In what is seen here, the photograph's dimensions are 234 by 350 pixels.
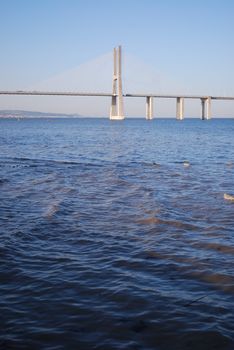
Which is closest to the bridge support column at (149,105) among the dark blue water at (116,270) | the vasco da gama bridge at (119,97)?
the vasco da gama bridge at (119,97)

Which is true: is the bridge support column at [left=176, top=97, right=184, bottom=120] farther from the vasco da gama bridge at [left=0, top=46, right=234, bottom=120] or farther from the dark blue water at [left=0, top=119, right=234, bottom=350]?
the dark blue water at [left=0, top=119, right=234, bottom=350]

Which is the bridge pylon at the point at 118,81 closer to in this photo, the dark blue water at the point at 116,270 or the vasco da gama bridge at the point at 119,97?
the vasco da gama bridge at the point at 119,97

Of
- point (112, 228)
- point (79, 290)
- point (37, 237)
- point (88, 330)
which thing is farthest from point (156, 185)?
point (88, 330)

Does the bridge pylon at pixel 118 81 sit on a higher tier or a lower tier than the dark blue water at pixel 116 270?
higher

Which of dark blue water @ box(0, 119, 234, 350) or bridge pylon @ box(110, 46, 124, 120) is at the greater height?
bridge pylon @ box(110, 46, 124, 120)

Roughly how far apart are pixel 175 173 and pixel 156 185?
3.33 m

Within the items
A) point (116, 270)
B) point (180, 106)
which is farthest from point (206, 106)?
point (116, 270)

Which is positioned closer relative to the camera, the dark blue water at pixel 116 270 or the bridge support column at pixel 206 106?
the dark blue water at pixel 116 270

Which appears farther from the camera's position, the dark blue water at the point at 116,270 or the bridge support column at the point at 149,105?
the bridge support column at the point at 149,105

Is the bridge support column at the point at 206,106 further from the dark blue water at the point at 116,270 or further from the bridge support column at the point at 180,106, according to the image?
the dark blue water at the point at 116,270

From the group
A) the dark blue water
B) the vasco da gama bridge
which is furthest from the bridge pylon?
the dark blue water

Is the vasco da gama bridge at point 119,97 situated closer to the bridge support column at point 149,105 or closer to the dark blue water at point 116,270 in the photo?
the bridge support column at point 149,105

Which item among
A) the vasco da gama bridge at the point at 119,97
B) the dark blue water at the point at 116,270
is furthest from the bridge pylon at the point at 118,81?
the dark blue water at the point at 116,270

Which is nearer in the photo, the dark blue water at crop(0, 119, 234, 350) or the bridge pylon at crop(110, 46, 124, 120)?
the dark blue water at crop(0, 119, 234, 350)
